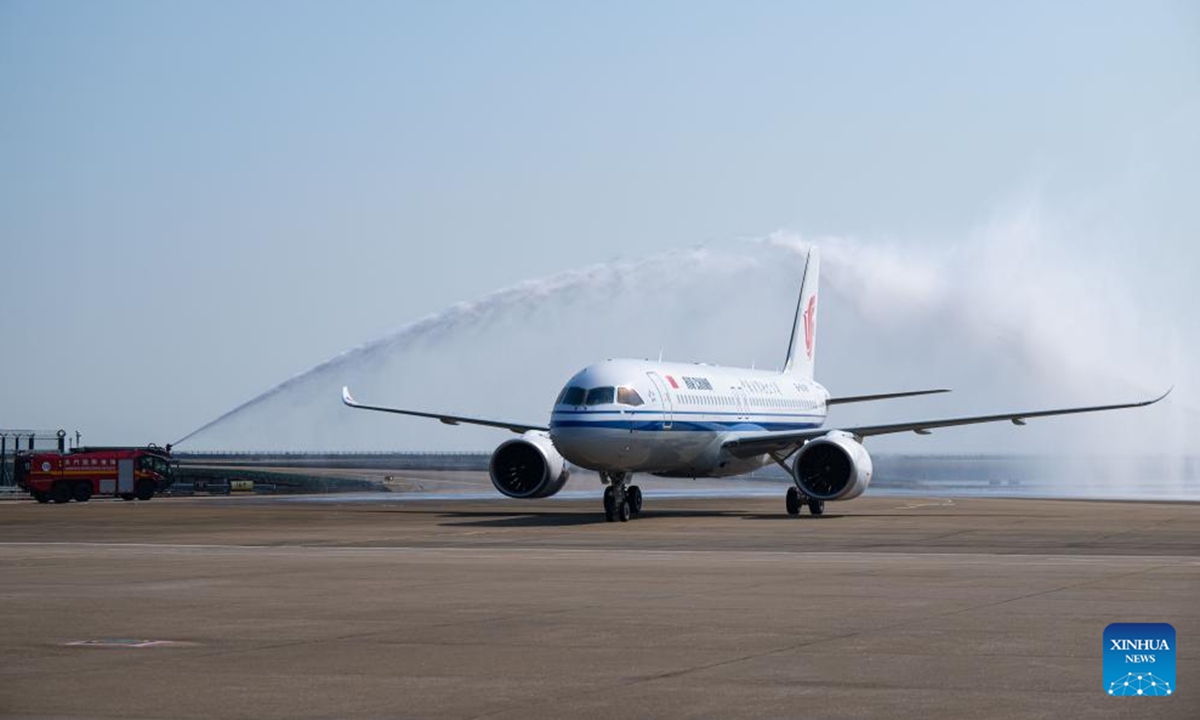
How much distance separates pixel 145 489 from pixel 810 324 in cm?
2349

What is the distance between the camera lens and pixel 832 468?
134ft

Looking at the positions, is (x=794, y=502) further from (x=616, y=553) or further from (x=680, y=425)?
(x=616, y=553)

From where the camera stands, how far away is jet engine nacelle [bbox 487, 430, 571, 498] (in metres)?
41.5

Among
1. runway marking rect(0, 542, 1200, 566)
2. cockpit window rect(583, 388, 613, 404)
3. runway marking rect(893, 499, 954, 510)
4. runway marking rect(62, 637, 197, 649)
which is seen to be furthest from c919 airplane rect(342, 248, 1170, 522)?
Result: runway marking rect(62, 637, 197, 649)

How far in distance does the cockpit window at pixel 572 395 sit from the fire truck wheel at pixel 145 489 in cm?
2346

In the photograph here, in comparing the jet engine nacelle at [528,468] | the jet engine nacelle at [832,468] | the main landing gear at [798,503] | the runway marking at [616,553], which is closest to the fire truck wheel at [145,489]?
the jet engine nacelle at [528,468]

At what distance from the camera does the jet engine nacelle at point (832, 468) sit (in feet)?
132

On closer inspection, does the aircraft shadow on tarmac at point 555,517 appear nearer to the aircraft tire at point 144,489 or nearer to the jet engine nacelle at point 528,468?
the jet engine nacelle at point 528,468

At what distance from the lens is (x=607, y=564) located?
2344cm

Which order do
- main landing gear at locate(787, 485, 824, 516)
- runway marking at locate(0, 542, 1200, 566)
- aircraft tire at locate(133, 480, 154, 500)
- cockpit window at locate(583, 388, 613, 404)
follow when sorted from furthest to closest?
aircraft tire at locate(133, 480, 154, 500) → main landing gear at locate(787, 485, 824, 516) → cockpit window at locate(583, 388, 613, 404) → runway marking at locate(0, 542, 1200, 566)

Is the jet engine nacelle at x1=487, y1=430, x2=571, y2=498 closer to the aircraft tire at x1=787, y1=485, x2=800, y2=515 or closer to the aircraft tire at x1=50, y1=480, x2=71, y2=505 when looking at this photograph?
the aircraft tire at x1=787, y1=485, x2=800, y2=515

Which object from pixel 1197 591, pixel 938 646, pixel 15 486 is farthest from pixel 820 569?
pixel 15 486

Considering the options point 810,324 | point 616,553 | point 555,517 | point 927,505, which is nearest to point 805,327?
point 810,324

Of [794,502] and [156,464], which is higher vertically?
[156,464]
